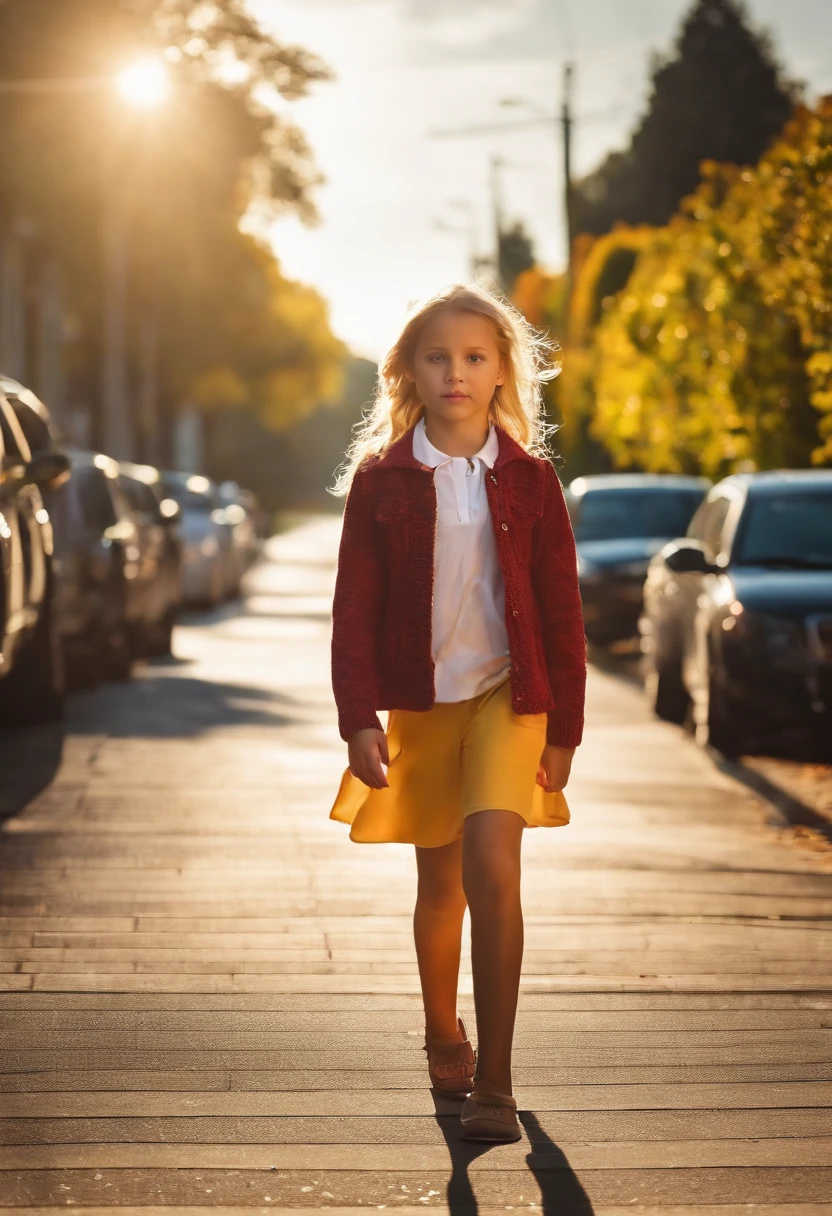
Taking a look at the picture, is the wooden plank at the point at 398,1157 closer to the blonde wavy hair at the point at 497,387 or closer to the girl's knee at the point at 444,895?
the girl's knee at the point at 444,895

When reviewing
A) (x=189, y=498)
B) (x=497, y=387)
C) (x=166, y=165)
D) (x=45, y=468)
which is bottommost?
(x=189, y=498)

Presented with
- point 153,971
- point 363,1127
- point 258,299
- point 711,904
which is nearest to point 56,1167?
point 363,1127

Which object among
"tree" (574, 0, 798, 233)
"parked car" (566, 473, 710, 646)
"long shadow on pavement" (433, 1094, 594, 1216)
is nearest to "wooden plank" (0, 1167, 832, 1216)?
"long shadow on pavement" (433, 1094, 594, 1216)

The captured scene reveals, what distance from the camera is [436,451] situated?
5328mm

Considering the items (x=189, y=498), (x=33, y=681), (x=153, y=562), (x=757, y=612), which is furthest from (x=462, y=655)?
(x=189, y=498)

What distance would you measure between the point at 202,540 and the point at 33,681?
14.9 m

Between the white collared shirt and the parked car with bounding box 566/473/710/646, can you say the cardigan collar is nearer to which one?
the white collared shirt

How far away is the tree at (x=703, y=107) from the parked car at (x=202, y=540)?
Result: 50.5 meters

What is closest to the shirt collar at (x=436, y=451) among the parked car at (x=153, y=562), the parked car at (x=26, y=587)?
the parked car at (x=26, y=587)

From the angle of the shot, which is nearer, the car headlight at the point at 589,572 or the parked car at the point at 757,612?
the parked car at the point at 757,612

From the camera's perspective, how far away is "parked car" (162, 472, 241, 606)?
93.0ft

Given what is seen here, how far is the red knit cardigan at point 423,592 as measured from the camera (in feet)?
16.9

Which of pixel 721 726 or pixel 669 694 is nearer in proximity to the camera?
pixel 721 726

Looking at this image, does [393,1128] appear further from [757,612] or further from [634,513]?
[634,513]
